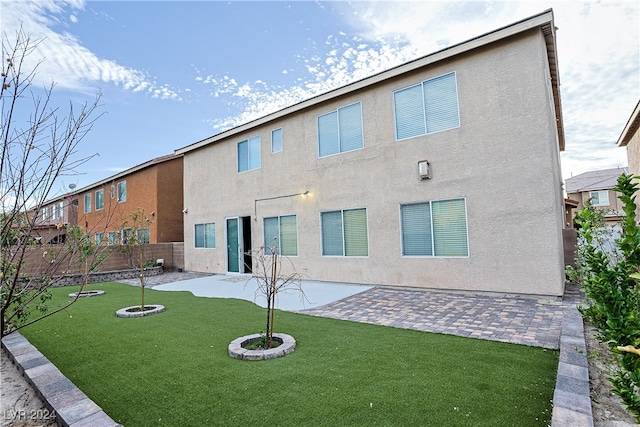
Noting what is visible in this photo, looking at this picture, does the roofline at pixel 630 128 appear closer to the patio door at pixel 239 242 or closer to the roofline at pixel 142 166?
the patio door at pixel 239 242

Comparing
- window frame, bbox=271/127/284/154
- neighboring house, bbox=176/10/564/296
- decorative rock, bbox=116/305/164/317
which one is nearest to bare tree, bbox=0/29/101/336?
decorative rock, bbox=116/305/164/317

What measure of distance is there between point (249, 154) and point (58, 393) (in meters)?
11.5

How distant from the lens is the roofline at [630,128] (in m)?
12.6

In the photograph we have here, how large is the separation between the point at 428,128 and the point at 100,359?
8.85 meters

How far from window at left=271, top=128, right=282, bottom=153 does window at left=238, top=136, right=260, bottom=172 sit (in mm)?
848

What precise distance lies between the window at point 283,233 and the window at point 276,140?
8.74 feet

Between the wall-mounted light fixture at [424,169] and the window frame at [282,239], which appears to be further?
the window frame at [282,239]

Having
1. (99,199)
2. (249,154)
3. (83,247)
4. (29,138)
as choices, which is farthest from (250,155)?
(99,199)

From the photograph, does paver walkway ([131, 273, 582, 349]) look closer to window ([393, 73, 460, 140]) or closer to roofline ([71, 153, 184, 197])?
window ([393, 73, 460, 140])

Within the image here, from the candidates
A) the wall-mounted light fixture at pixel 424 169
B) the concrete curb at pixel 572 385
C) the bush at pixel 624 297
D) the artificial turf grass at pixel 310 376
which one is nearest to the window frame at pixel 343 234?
the wall-mounted light fixture at pixel 424 169

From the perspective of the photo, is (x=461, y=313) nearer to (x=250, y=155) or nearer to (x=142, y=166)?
Answer: (x=250, y=155)

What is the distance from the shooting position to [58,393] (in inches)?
126

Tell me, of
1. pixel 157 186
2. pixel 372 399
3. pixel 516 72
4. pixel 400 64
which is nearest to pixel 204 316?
pixel 372 399

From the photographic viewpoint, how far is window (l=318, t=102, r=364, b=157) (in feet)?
34.9
